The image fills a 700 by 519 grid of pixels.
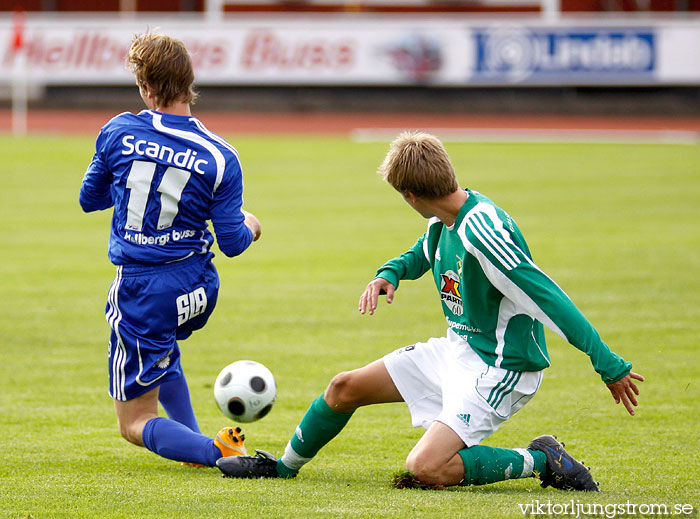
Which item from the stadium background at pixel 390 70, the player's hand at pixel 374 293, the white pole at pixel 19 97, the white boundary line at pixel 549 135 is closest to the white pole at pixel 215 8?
the stadium background at pixel 390 70

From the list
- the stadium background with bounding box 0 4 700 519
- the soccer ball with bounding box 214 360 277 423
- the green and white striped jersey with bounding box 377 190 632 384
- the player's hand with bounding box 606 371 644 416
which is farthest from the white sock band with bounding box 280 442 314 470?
the player's hand with bounding box 606 371 644 416

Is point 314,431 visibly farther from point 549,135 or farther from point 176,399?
point 549,135

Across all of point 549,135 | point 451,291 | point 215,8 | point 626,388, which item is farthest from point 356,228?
point 215,8

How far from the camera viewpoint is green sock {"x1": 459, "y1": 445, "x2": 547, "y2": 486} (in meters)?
4.12

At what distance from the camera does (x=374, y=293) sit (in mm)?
4422

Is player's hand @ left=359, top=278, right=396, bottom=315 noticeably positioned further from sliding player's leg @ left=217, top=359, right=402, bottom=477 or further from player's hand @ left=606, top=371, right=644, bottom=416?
player's hand @ left=606, top=371, right=644, bottom=416

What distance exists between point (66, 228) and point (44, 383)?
6.62 m

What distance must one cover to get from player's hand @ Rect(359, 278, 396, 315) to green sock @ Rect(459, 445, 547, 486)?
718mm

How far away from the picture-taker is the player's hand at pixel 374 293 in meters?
4.39

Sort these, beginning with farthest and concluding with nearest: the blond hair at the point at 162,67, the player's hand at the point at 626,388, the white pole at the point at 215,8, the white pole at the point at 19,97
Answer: the white pole at the point at 215,8
the white pole at the point at 19,97
the blond hair at the point at 162,67
the player's hand at the point at 626,388

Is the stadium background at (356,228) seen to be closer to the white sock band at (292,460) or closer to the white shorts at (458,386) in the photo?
the white sock band at (292,460)

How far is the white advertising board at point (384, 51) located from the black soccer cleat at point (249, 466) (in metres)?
22.7

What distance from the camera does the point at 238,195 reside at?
432 cm

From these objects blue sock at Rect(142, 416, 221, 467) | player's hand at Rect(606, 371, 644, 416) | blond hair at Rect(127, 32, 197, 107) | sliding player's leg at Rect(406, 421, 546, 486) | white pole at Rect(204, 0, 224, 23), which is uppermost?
white pole at Rect(204, 0, 224, 23)
